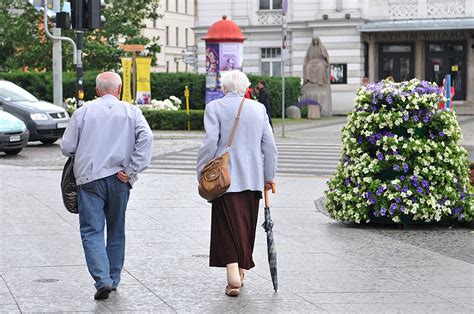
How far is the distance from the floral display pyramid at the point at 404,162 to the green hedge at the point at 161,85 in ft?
102

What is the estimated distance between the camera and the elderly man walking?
8938 mm

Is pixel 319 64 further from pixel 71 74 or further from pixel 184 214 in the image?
pixel 184 214

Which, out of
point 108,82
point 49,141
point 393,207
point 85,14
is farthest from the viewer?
point 49,141

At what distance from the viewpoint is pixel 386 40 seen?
5581 centimetres

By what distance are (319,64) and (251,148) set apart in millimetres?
40628

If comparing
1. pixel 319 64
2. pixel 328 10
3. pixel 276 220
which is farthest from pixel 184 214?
pixel 328 10

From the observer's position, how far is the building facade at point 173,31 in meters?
101

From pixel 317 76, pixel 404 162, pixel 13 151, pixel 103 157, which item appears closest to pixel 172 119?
pixel 13 151

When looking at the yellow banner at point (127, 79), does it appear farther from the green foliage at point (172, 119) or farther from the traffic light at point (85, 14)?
the traffic light at point (85, 14)

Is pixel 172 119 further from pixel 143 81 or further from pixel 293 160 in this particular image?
pixel 293 160

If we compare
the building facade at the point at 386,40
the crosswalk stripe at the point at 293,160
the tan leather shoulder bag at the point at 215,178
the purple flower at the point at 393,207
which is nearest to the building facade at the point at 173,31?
the building facade at the point at 386,40

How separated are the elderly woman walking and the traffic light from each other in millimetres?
14666

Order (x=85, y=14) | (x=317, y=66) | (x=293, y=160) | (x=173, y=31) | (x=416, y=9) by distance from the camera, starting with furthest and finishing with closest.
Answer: (x=173, y=31) < (x=416, y=9) < (x=317, y=66) < (x=293, y=160) < (x=85, y=14)

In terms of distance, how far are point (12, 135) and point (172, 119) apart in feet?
37.9
